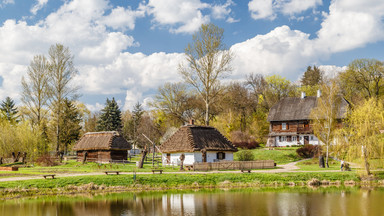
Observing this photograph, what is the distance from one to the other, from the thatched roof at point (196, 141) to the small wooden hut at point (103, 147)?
8528 millimetres

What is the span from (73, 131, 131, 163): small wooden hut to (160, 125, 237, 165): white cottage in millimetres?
8421

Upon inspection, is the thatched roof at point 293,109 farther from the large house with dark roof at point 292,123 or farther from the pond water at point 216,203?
the pond water at point 216,203

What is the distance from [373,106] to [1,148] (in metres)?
41.1

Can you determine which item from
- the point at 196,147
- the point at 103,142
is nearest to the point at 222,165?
the point at 196,147

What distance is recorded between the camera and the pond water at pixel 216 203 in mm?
19577

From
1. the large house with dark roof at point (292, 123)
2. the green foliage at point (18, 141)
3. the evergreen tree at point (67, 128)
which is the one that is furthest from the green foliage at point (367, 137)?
the evergreen tree at point (67, 128)

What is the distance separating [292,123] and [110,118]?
3207cm

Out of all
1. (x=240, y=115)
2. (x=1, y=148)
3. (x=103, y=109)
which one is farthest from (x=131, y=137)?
(x=1, y=148)

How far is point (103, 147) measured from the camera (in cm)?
4838

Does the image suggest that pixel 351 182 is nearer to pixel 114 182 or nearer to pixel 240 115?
pixel 114 182

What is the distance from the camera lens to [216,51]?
149 ft

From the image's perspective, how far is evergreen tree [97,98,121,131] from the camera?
6900cm

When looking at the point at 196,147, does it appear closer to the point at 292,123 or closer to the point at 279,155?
the point at 279,155

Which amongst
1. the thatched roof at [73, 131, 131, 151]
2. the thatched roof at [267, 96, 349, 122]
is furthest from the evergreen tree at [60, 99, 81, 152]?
the thatched roof at [267, 96, 349, 122]
